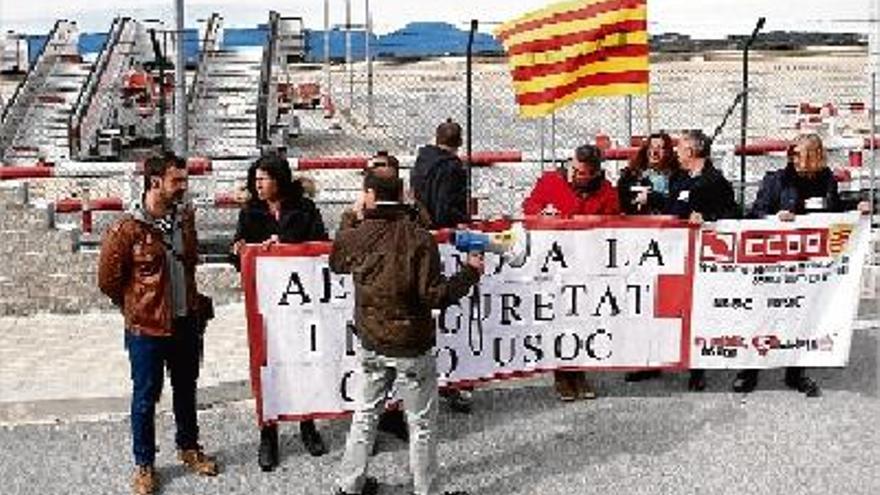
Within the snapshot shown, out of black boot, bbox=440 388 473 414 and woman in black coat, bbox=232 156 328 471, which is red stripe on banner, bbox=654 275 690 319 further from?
woman in black coat, bbox=232 156 328 471

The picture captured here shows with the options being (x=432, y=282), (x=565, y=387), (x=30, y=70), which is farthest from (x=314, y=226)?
(x=30, y=70)

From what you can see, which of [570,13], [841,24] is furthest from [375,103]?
[570,13]

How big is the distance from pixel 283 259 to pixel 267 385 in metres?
0.69

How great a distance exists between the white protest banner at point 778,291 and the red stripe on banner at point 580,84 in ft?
6.81

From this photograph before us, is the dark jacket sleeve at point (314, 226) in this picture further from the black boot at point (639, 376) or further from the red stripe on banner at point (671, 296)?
the black boot at point (639, 376)

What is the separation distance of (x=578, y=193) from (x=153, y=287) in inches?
108

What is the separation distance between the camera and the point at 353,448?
655 centimetres

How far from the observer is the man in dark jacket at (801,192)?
8.33m

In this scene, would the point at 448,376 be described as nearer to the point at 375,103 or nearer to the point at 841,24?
the point at 841,24

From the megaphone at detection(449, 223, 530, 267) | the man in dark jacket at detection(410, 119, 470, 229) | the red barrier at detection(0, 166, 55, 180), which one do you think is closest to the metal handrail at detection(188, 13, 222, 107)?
the red barrier at detection(0, 166, 55, 180)

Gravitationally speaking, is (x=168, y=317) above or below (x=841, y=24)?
below

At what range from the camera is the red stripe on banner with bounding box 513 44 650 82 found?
32.2 ft

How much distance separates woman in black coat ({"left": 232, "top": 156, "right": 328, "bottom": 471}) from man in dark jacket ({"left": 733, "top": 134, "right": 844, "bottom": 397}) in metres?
2.82

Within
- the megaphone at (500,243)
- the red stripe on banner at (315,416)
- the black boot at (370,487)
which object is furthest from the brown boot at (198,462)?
the megaphone at (500,243)
